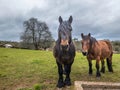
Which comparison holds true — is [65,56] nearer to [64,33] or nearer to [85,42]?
[64,33]

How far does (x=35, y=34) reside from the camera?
44.5 metres

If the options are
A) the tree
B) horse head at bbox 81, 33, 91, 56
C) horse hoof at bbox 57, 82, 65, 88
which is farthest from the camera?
the tree

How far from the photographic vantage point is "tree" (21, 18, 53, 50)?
4297 centimetres

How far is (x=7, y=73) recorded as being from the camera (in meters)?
12.3

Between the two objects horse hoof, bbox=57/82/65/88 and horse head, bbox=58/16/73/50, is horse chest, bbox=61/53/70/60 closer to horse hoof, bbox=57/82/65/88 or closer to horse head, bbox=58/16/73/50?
horse head, bbox=58/16/73/50

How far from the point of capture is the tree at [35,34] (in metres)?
43.0

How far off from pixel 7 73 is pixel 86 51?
14.4ft

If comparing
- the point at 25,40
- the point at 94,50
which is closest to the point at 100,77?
the point at 94,50

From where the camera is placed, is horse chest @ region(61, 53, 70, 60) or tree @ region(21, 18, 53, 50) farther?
tree @ region(21, 18, 53, 50)

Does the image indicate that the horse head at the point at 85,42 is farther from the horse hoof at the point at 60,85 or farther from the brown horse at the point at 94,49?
the horse hoof at the point at 60,85

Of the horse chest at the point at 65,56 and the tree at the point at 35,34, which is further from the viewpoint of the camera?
the tree at the point at 35,34

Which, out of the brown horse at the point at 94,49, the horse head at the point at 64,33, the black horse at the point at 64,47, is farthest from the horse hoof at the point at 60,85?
the horse head at the point at 64,33

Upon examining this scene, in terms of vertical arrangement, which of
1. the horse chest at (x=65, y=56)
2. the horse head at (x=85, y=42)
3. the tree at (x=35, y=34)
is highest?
the tree at (x=35, y=34)

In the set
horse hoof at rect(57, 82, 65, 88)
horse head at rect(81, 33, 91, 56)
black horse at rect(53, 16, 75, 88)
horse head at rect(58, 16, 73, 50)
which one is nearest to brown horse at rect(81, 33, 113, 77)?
horse head at rect(81, 33, 91, 56)
